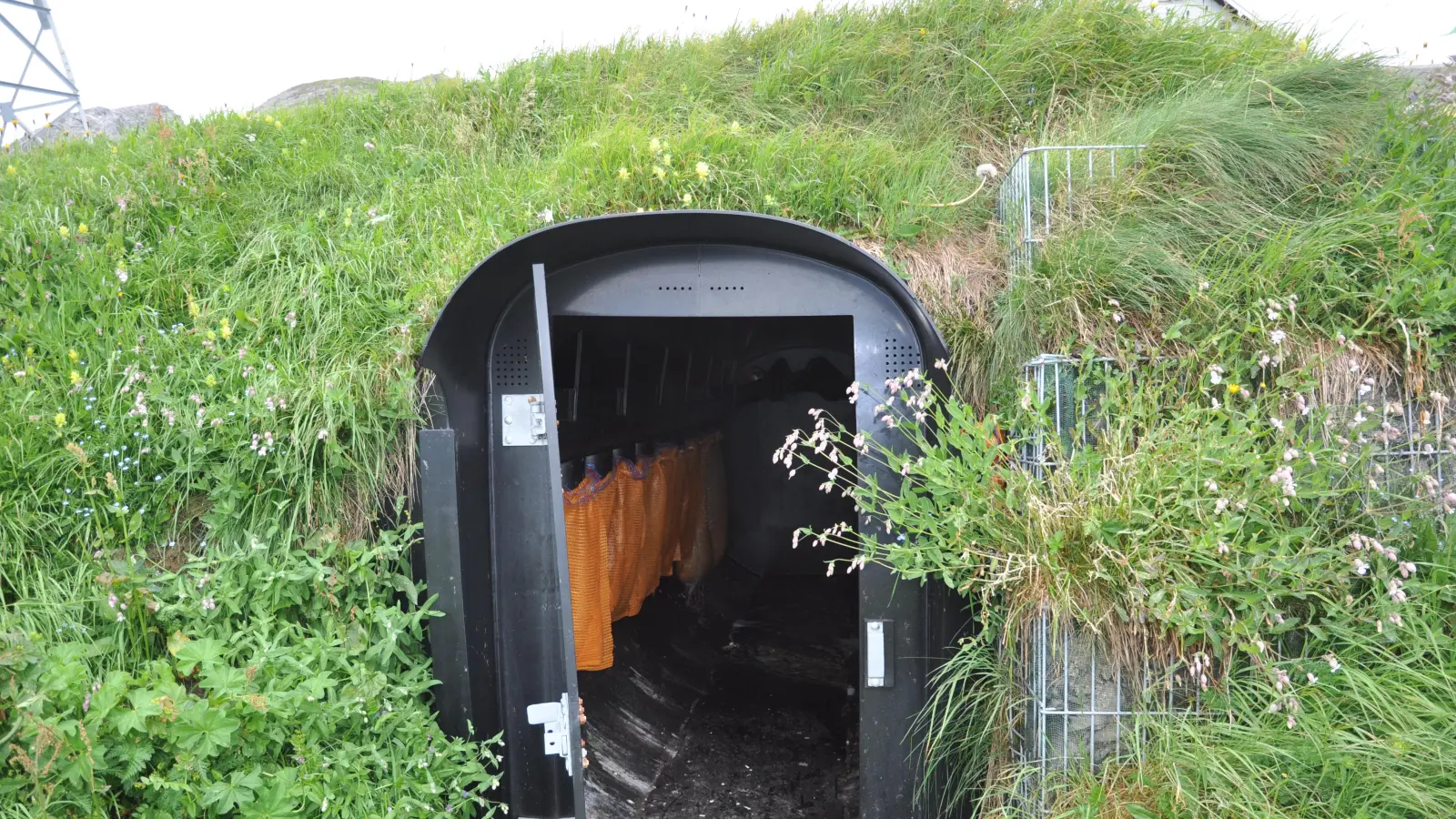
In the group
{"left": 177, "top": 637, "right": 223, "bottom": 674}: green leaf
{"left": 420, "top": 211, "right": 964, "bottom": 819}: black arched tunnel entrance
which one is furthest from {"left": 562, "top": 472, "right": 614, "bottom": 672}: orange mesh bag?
{"left": 177, "top": 637, "right": 223, "bottom": 674}: green leaf

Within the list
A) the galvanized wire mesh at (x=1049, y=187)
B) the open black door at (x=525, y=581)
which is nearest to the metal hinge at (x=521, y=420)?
the open black door at (x=525, y=581)

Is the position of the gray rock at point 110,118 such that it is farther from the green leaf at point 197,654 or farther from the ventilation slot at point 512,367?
the green leaf at point 197,654

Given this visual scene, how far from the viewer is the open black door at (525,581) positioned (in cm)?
345

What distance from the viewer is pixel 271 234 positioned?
449cm

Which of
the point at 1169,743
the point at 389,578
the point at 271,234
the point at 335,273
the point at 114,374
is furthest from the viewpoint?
the point at 271,234

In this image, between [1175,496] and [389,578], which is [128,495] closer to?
[389,578]

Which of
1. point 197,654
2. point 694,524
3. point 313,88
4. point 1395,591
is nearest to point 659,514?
point 694,524

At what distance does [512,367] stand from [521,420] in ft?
0.77

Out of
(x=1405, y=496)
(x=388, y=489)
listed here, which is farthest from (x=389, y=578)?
(x=1405, y=496)

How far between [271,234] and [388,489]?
1.90 m

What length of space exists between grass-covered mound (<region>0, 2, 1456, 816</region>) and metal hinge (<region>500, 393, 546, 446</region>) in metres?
0.39

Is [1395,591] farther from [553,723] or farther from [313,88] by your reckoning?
[313,88]

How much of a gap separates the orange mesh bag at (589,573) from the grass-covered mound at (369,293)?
34.7 inches

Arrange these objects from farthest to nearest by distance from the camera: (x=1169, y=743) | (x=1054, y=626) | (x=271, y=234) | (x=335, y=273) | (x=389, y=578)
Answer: (x=271, y=234) → (x=335, y=273) → (x=389, y=578) → (x=1054, y=626) → (x=1169, y=743)
